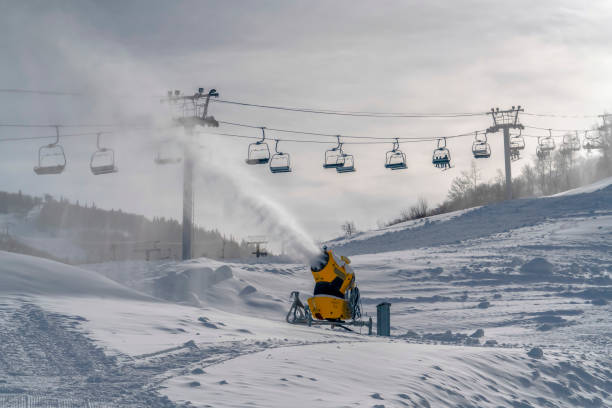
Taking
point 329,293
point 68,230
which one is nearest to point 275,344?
point 329,293

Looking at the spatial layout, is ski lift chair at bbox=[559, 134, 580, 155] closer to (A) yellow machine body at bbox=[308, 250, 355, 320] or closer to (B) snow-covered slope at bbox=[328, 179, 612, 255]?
(B) snow-covered slope at bbox=[328, 179, 612, 255]

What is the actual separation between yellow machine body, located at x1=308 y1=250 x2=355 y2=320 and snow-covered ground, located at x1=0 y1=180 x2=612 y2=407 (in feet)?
7.06

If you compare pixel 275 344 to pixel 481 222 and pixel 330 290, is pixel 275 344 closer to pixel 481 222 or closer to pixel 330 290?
pixel 330 290

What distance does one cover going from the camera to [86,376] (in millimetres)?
6945

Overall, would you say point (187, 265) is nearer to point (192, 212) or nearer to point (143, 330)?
point (192, 212)

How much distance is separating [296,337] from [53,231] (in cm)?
14903

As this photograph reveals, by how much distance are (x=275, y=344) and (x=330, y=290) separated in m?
6.20

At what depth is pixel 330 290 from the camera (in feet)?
52.5

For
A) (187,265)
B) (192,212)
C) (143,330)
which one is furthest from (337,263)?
(192,212)

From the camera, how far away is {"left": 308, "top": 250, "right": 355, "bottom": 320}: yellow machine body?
15852 millimetres

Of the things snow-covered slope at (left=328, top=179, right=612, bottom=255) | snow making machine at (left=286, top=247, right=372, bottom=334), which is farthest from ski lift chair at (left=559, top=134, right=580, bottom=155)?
snow making machine at (left=286, top=247, right=372, bottom=334)

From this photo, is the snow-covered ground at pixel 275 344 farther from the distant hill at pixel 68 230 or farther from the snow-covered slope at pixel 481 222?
the distant hill at pixel 68 230

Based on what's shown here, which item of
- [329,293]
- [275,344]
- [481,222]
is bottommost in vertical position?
[275,344]

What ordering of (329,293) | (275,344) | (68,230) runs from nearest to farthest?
(275,344)
(329,293)
(68,230)
